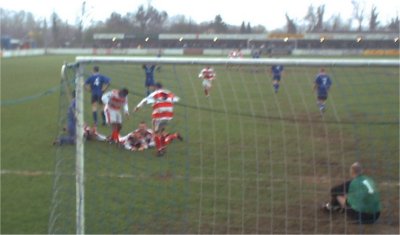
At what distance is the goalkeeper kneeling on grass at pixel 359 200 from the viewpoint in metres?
7.57

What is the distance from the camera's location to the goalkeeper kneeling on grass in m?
7.57

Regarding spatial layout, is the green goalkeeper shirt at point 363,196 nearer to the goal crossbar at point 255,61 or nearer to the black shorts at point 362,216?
the black shorts at point 362,216

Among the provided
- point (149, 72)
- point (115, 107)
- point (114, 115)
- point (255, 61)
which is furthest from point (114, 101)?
point (255, 61)

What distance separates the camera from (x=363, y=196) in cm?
756

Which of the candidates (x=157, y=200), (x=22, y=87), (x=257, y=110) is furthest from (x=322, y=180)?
(x=22, y=87)

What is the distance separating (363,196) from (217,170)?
329cm

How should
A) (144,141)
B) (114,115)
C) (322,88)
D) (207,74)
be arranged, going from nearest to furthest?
1. (207,74)
2. (144,141)
3. (114,115)
4. (322,88)

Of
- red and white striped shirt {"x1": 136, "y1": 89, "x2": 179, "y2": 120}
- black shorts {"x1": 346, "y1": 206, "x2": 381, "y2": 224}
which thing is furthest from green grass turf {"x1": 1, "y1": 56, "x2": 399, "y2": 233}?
red and white striped shirt {"x1": 136, "y1": 89, "x2": 179, "y2": 120}

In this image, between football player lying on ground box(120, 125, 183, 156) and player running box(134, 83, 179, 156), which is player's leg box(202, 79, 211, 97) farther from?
football player lying on ground box(120, 125, 183, 156)

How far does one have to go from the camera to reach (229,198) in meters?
9.03

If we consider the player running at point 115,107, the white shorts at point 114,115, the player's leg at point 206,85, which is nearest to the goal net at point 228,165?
the player running at point 115,107

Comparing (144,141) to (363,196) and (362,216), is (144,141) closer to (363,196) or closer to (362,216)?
(362,216)

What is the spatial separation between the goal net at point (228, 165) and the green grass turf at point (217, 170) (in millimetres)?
28

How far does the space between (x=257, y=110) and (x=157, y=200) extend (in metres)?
7.96
